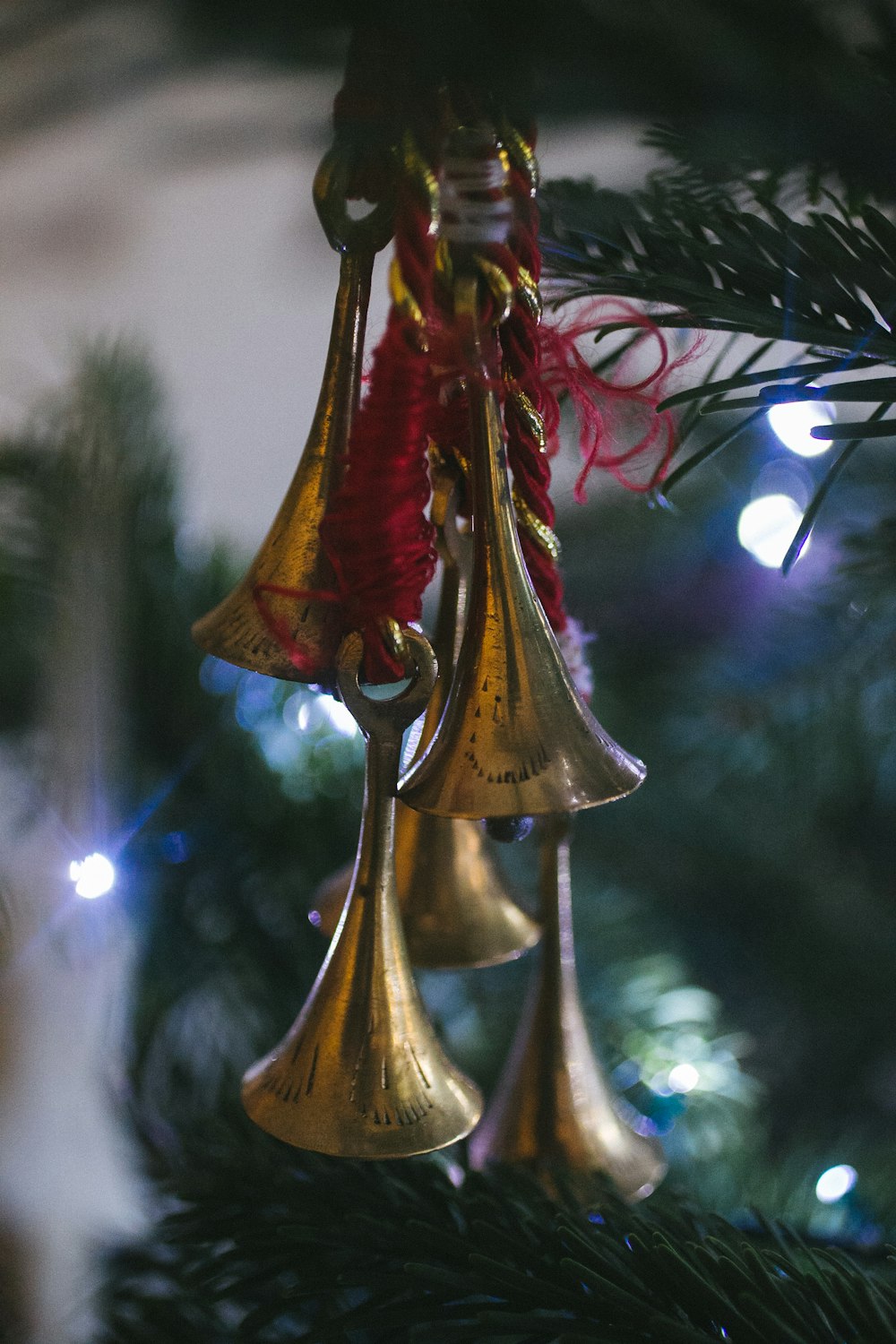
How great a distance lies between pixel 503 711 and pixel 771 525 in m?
0.34

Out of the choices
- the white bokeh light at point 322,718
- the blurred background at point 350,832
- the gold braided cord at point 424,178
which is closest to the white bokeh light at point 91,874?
the blurred background at point 350,832

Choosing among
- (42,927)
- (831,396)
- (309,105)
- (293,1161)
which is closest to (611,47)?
(309,105)

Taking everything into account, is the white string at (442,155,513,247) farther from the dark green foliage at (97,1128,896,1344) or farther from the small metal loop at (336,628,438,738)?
the dark green foliage at (97,1128,896,1344)

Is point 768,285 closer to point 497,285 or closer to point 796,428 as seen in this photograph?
point 497,285

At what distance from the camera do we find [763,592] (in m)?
0.56

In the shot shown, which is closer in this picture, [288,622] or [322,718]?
[288,622]

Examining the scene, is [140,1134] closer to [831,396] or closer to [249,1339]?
[249,1339]

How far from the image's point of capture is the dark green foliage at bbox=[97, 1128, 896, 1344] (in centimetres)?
25

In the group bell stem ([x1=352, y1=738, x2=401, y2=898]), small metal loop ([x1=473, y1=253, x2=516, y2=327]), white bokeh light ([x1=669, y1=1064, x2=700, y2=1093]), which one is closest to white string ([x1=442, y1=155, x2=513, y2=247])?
small metal loop ([x1=473, y1=253, x2=516, y2=327])

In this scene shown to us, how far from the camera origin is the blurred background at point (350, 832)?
49cm

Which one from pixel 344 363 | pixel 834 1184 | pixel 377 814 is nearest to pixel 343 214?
pixel 344 363

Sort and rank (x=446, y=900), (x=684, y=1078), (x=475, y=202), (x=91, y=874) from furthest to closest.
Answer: (x=684, y=1078) → (x=91, y=874) → (x=446, y=900) → (x=475, y=202)

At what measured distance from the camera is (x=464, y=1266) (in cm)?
29

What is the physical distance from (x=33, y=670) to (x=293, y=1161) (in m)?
0.28
